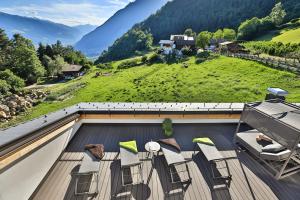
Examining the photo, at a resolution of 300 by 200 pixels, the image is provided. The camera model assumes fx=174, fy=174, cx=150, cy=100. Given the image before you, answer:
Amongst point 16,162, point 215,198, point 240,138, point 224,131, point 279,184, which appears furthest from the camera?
point 224,131

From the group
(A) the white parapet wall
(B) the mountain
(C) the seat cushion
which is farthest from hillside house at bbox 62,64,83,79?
(C) the seat cushion

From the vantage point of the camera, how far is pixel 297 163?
17.1ft

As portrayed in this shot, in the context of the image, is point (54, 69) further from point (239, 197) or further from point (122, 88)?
point (239, 197)

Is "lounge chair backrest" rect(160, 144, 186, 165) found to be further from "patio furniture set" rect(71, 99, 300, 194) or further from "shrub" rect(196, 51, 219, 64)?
"shrub" rect(196, 51, 219, 64)

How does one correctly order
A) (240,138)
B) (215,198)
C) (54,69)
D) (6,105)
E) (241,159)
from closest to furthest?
(215,198), (241,159), (240,138), (6,105), (54,69)

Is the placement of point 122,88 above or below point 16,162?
below

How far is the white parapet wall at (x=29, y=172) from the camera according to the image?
3695 millimetres

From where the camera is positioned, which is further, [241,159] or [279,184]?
[241,159]

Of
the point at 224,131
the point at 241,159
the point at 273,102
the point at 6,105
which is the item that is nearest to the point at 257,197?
the point at 241,159

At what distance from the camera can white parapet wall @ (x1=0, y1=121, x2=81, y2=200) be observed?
3.69 meters

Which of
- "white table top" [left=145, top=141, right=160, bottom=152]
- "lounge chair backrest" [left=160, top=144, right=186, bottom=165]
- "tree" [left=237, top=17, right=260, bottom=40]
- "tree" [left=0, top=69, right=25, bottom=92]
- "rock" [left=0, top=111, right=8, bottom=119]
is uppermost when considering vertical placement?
"tree" [left=237, top=17, right=260, bottom=40]

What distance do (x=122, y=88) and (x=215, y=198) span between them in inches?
835

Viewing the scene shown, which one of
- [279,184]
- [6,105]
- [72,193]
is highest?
[72,193]

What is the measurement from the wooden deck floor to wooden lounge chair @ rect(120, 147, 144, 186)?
0.17 metres
